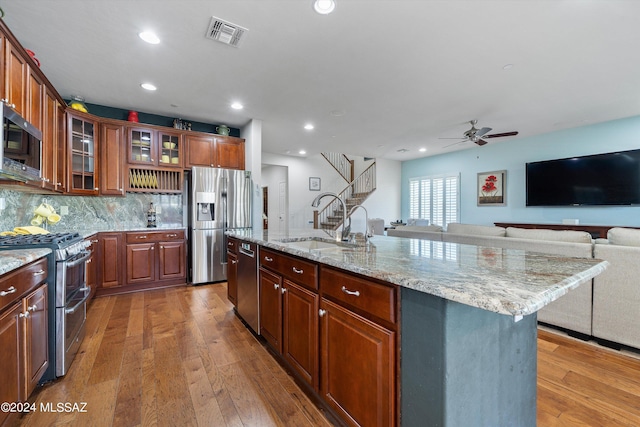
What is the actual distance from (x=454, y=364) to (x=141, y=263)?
13.7ft

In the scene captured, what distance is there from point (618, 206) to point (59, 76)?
28.3 ft

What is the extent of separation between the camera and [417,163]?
850 centimetres

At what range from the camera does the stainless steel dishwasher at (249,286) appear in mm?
2346

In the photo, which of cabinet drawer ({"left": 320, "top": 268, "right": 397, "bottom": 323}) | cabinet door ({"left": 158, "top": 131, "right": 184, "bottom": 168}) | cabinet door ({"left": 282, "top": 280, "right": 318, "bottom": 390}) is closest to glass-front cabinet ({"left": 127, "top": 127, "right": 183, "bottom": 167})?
cabinet door ({"left": 158, "top": 131, "right": 184, "bottom": 168})

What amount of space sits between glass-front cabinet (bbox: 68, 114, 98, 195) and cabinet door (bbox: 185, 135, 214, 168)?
1148 mm

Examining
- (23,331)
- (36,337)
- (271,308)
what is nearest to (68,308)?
(36,337)

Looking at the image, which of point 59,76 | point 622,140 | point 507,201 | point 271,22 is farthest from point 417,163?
point 59,76

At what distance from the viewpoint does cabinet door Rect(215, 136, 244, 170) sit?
15.0 ft

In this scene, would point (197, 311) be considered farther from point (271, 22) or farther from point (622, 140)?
point (622, 140)

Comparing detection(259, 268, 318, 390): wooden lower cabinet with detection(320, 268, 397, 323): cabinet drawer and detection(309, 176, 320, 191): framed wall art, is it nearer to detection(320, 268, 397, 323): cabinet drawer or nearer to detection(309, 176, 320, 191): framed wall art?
detection(320, 268, 397, 323): cabinet drawer

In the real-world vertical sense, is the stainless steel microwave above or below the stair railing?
below

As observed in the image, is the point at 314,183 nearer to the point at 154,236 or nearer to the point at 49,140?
the point at 154,236

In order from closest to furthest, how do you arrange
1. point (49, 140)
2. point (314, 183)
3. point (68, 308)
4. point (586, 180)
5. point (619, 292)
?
point (68, 308) → point (619, 292) → point (49, 140) → point (586, 180) → point (314, 183)

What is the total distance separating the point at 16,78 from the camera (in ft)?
6.96
